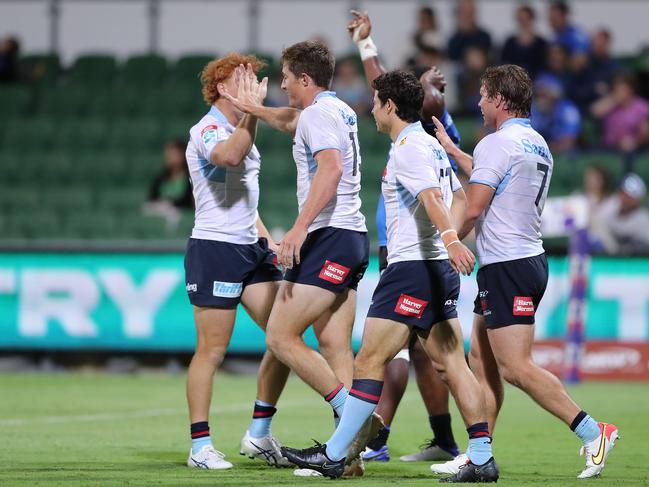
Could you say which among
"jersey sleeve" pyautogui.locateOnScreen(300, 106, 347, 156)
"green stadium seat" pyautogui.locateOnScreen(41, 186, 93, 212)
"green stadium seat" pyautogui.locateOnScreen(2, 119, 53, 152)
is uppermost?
"jersey sleeve" pyautogui.locateOnScreen(300, 106, 347, 156)

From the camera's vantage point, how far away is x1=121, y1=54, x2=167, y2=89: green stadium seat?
62.4ft

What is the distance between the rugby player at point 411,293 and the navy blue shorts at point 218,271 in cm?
114

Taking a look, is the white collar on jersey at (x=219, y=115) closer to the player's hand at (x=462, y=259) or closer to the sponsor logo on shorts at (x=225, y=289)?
the sponsor logo on shorts at (x=225, y=289)

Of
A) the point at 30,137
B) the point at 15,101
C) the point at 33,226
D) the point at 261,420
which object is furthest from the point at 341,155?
the point at 15,101

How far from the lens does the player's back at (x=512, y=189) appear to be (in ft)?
21.7

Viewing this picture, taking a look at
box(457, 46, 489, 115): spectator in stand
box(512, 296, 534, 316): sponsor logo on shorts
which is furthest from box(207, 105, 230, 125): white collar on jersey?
box(457, 46, 489, 115): spectator in stand

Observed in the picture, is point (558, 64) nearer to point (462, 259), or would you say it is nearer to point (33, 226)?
point (33, 226)

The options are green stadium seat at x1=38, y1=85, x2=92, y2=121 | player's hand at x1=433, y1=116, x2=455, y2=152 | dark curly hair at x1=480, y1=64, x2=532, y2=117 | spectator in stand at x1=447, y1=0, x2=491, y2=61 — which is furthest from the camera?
green stadium seat at x1=38, y1=85, x2=92, y2=121

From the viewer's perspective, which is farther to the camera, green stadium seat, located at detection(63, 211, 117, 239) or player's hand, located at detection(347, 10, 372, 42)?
green stadium seat, located at detection(63, 211, 117, 239)

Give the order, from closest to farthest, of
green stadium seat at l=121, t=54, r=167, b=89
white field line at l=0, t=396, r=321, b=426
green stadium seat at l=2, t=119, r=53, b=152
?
white field line at l=0, t=396, r=321, b=426
green stadium seat at l=2, t=119, r=53, b=152
green stadium seat at l=121, t=54, r=167, b=89

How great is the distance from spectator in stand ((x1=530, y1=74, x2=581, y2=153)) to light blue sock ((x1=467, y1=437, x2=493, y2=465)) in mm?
10047

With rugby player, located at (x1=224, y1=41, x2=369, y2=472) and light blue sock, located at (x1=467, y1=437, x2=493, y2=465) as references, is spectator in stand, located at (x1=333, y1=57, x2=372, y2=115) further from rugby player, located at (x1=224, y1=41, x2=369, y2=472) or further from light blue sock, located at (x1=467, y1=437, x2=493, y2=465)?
light blue sock, located at (x1=467, y1=437, x2=493, y2=465)

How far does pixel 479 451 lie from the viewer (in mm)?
6355

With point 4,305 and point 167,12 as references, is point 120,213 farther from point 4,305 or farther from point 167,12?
point 167,12
